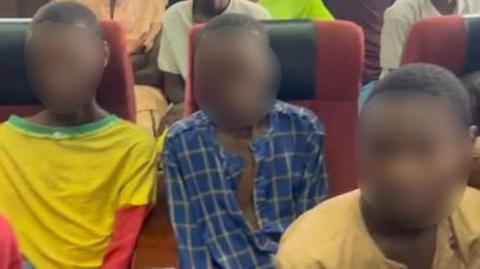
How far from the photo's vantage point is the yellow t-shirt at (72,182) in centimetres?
210

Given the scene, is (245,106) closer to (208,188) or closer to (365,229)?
(208,188)

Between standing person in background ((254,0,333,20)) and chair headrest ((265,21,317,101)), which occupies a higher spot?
chair headrest ((265,21,317,101))

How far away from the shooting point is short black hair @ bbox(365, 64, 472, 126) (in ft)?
4.49

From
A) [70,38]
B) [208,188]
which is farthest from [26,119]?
[208,188]

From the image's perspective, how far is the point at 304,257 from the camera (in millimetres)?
1389

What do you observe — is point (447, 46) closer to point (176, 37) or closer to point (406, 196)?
point (406, 196)

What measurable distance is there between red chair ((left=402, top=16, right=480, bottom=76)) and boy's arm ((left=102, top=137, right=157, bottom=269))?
0.60 metres

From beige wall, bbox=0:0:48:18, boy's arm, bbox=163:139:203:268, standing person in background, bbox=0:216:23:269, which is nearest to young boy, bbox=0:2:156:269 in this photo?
boy's arm, bbox=163:139:203:268

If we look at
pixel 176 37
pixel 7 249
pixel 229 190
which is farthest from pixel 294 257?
pixel 176 37

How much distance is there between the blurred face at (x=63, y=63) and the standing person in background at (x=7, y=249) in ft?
1.71

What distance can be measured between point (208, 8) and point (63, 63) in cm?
126

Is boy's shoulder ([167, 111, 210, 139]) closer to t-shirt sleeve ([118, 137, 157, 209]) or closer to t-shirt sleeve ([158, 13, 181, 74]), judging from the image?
t-shirt sleeve ([118, 137, 157, 209])

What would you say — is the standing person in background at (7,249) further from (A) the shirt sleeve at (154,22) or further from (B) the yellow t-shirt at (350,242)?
(A) the shirt sleeve at (154,22)

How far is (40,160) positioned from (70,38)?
29 cm
